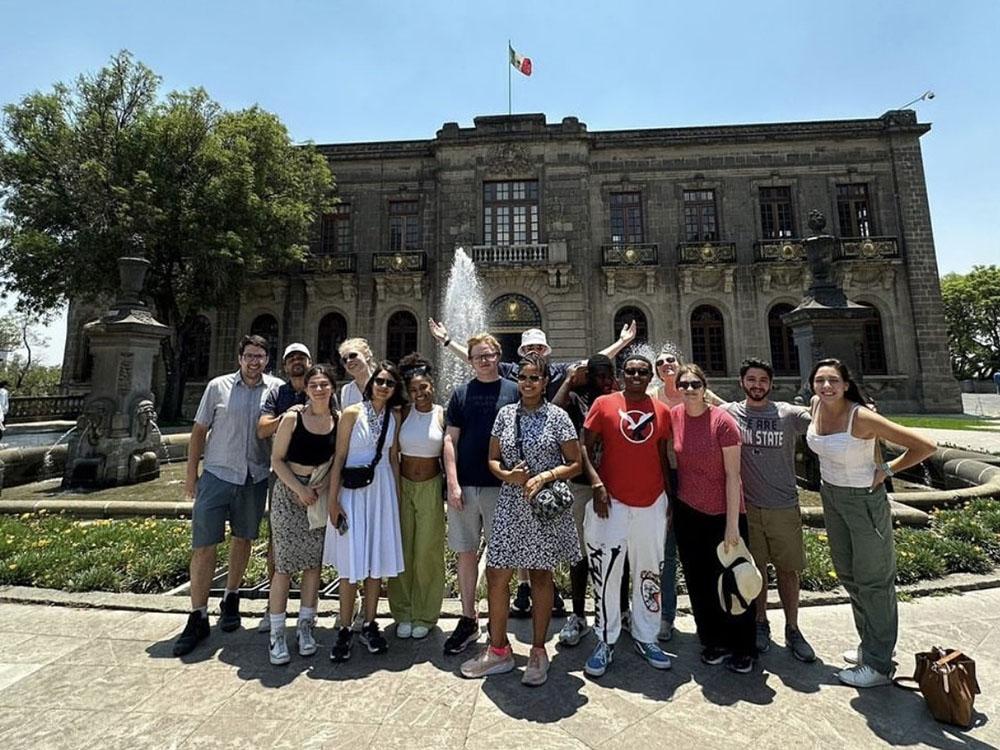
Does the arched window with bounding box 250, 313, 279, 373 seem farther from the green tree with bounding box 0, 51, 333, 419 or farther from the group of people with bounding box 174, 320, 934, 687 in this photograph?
the group of people with bounding box 174, 320, 934, 687

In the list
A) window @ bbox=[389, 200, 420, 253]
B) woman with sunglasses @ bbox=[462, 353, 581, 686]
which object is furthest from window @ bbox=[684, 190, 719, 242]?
woman with sunglasses @ bbox=[462, 353, 581, 686]

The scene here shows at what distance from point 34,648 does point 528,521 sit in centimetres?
356

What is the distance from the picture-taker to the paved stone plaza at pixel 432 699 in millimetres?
2480

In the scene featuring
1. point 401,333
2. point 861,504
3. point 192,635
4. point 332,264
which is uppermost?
point 332,264

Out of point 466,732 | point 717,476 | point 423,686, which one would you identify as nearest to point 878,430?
point 717,476

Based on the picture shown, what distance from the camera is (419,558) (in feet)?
12.2

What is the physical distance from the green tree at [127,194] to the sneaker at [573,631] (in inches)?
730

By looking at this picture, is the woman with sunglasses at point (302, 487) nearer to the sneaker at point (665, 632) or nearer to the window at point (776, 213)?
the sneaker at point (665, 632)

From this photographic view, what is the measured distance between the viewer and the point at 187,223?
17.5 m

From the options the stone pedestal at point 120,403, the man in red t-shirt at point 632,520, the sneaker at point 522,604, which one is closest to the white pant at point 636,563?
the man in red t-shirt at point 632,520

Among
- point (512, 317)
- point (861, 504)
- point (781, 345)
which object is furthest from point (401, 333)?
point (861, 504)

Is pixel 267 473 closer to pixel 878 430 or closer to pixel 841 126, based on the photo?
pixel 878 430

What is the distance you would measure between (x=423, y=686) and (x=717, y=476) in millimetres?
2301

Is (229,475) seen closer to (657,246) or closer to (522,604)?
(522,604)
